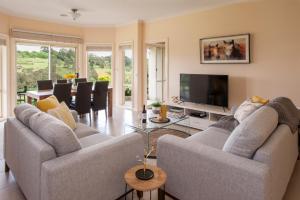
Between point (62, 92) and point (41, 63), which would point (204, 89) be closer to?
point (62, 92)

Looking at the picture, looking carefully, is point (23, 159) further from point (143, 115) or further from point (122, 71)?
point (122, 71)

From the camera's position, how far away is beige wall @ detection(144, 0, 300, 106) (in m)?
3.66

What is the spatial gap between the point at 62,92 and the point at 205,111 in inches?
118

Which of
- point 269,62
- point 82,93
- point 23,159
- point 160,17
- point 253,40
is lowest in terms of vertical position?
point 23,159

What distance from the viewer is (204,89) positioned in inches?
181

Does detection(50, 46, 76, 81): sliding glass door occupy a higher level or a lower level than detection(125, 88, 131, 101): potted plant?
higher

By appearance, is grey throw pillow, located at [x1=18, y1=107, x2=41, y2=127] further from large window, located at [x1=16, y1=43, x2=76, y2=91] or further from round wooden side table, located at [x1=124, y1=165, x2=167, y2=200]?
large window, located at [x1=16, y1=43, x2=76, y2=91]

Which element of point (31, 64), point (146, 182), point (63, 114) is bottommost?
point (146, 182)

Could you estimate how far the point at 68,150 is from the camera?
1705mm

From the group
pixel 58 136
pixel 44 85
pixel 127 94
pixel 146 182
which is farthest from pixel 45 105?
pixel 127 94

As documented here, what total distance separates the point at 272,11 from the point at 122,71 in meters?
4.44

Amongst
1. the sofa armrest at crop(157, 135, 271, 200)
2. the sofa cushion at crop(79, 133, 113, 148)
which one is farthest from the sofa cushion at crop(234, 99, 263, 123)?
the sofa cushion at crop(79, 133, 113, 148)

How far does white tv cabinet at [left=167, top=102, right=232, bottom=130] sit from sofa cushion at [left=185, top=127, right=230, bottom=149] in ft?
4.77

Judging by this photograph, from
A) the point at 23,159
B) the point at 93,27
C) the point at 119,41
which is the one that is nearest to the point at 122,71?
the point at 119,41
